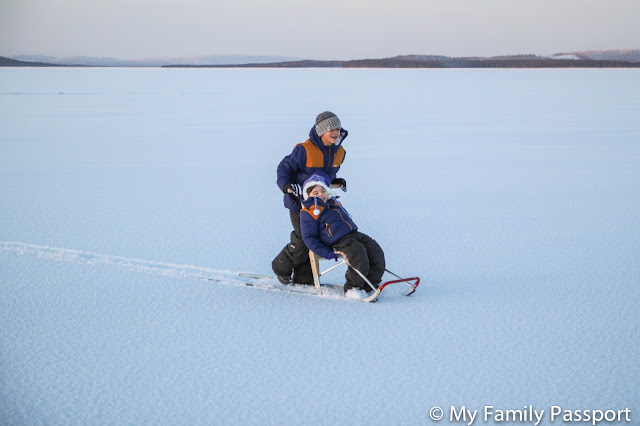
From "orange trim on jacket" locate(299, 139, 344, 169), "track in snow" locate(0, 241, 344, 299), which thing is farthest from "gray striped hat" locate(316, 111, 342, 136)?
"track in snow" locate(0, 241, 344, 299)

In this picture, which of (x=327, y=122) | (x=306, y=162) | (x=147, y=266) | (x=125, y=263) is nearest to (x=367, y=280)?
(x=306, y=162)

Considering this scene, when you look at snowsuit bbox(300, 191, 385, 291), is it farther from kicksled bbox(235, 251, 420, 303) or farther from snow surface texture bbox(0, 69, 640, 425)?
snow surface texture bbox(0, 69, 640, 425)

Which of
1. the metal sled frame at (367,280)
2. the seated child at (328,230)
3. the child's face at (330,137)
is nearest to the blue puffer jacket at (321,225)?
the seated child at (328,230)

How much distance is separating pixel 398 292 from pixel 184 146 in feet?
26.3

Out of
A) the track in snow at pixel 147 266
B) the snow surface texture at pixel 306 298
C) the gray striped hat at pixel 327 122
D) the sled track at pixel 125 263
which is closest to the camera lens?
the snow surface texture at pixel 306 298

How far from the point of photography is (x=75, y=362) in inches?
119

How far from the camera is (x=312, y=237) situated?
3725 millimetres

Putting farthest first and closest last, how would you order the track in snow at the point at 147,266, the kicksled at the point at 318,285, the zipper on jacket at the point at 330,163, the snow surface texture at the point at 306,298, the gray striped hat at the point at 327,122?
the track in snow at the point at 147,266 → the zipper on jacket at the point at 330,163 → the kicksled at the point at 318,285 → the gray striped hat at the point at 327,122 → the snow surface texture at the point at 306,298

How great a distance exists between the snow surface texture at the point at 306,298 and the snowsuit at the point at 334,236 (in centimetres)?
27

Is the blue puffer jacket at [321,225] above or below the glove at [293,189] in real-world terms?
below

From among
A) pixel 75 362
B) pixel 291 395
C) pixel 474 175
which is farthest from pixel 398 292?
pixel 474 175

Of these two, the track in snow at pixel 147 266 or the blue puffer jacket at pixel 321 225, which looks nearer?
the blue puffer jacket at pixel 321 225

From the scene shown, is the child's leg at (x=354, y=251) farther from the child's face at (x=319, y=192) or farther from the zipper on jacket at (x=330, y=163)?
the zipper on jacket at (x=330, y=163)

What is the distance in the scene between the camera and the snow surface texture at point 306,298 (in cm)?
273
